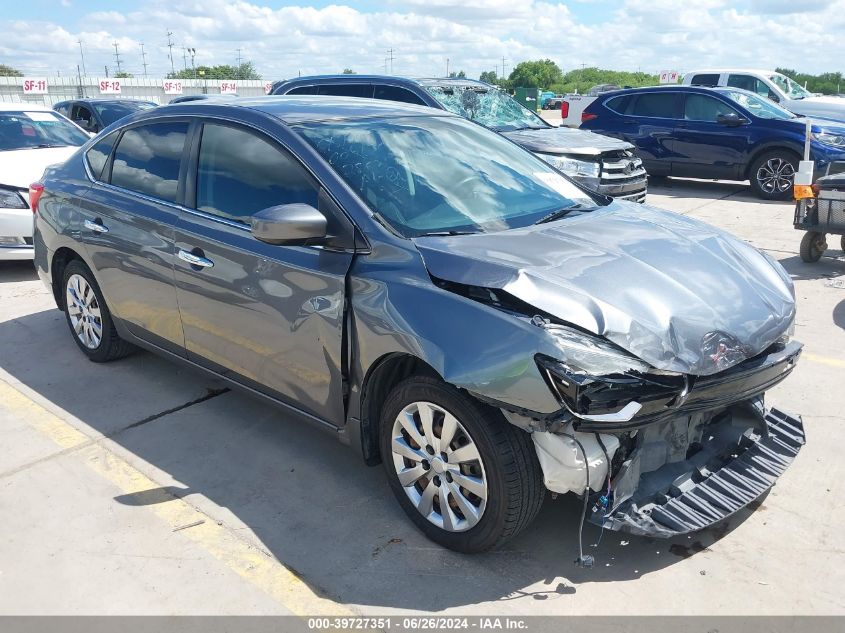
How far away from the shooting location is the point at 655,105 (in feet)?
42.7

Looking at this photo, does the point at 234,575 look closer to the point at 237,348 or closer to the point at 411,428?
the point at 411,428

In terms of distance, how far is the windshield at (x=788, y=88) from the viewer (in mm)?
16531

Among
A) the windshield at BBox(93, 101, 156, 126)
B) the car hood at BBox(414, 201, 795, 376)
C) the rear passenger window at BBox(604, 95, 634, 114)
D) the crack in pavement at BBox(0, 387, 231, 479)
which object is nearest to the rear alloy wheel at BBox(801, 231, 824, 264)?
the car hood at BBox(414, 201, 795, 376)

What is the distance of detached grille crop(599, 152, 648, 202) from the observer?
928cm

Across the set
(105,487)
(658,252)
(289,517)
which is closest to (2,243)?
(105,487)

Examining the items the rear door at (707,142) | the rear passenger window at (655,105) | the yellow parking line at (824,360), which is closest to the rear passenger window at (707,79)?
the rear passenger window at (655,105)

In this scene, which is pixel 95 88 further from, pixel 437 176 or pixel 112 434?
pixel 437 176

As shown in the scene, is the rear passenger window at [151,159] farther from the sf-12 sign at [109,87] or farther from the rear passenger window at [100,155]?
the sf-12 sign at [109,87]

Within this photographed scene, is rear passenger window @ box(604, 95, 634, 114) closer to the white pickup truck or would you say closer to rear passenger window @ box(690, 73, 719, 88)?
the white pickup truck

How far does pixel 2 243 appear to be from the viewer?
7.46 m

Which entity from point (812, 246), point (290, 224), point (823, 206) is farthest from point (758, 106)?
point (290, 224)

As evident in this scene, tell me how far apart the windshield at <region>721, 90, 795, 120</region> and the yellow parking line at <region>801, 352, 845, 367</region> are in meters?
7.74

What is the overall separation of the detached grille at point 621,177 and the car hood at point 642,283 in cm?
576

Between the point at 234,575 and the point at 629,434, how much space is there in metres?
1.65
